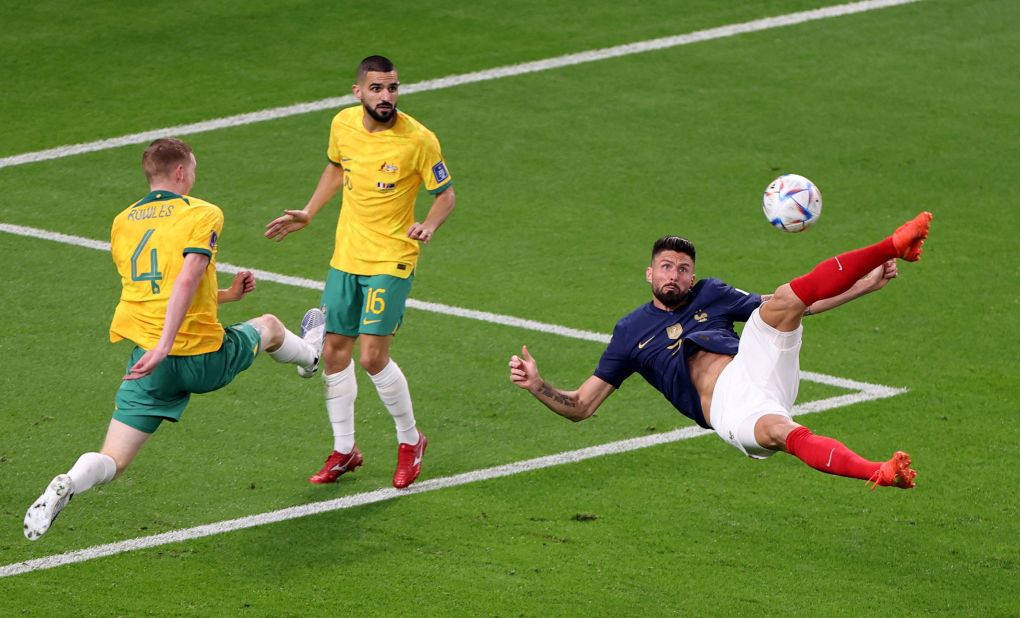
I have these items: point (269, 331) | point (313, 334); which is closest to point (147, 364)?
point (269, 331)

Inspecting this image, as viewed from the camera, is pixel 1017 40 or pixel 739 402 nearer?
pixel 739 402

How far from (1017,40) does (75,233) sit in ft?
33.4

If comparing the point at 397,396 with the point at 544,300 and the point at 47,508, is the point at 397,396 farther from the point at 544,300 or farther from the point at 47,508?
the point at 544,300

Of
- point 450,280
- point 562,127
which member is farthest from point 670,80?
point 450,280

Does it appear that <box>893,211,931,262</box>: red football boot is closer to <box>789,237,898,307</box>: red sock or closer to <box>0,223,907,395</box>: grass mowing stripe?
<box>789,237,898,307</box>: red sock

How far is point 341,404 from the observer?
10.0 m

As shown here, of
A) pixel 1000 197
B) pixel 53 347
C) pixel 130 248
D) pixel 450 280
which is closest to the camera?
pixel 130 248

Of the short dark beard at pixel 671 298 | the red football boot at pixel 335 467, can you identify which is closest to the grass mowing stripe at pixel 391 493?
the red football boot at pixel 335 467

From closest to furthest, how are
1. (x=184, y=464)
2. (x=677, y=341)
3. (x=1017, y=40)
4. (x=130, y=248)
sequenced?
(x=130, y=248), (x=677, y=341), (x=184, y=464), (x=1017, y=40)

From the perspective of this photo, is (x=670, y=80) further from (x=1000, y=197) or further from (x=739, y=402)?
(x=739, y=402)

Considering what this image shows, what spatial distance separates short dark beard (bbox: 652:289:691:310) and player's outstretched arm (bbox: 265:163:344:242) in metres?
2.33

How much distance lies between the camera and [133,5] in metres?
18.1

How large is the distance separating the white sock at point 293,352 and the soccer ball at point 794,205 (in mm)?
2789

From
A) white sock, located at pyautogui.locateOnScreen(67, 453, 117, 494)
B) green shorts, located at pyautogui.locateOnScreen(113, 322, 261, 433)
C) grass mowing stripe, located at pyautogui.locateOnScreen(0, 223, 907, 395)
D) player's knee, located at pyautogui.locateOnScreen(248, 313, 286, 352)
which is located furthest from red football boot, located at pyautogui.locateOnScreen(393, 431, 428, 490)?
grass mowing stripe, located at pyautogui.locateOnScreen(0, 223, 907, 395)
